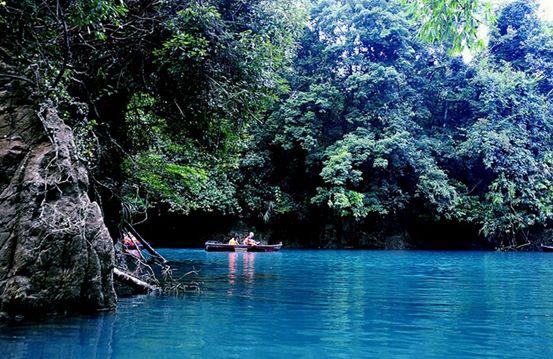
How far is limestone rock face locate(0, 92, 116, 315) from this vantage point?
5.32m

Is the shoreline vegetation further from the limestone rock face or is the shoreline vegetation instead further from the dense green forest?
the limestone rock face

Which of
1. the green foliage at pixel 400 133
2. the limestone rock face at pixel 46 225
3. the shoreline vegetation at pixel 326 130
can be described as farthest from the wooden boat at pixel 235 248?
the limestone rock face at pixel 46 225

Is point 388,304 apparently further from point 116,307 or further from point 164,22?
point 164,22

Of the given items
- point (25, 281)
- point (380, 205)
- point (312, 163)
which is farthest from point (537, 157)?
point (25, 281)

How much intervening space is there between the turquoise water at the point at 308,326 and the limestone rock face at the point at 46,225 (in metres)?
0.35

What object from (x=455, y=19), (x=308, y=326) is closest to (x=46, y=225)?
(x=308, y=326)

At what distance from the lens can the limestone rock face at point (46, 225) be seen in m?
5.32

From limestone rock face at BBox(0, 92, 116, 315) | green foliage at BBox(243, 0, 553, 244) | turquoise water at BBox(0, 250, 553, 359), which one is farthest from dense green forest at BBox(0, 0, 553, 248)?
limestone rock face at BBox(0, 92, 116, 315)

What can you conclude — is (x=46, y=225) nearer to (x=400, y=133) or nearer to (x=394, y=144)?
(x=394, y=144)

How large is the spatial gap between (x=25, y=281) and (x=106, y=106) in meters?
4.65

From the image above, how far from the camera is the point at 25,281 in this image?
207 inches

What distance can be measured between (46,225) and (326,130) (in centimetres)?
2267

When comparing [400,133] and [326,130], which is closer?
[400,133]

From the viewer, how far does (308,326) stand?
5426 mm
